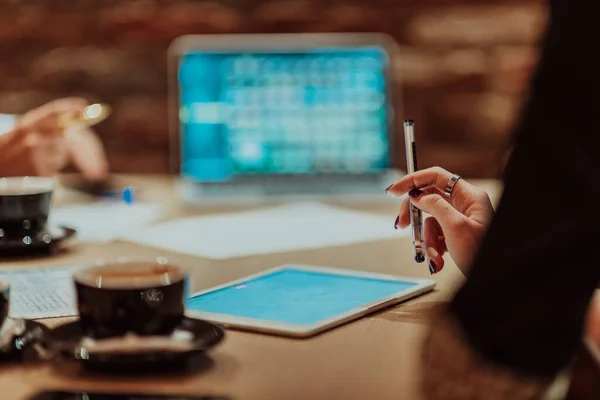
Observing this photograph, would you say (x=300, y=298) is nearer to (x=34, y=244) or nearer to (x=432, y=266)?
(x=432, y=266)

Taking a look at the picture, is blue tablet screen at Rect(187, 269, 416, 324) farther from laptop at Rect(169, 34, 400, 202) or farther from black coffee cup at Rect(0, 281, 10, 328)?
laptop at Rect(169, 34, 400, 202)

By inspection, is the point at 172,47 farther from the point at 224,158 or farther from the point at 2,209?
the point at 2,209

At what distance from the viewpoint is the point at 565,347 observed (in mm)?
580

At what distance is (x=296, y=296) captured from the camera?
959mm

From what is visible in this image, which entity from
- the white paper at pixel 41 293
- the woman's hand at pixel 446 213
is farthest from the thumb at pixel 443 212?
the white paper at pixel 41 293

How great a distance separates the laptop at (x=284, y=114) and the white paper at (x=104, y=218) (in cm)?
30

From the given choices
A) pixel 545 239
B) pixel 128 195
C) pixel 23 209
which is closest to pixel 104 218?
pixel 128 195

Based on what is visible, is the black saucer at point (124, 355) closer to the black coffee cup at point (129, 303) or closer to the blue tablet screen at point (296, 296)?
the black coffee cup at point (129, 303)

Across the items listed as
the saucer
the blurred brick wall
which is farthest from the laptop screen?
the saucer

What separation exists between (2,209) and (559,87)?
35.0 inches

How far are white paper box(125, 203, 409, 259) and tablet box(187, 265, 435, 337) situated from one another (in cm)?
Result: 18

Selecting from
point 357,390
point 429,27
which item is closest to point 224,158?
point 429,27

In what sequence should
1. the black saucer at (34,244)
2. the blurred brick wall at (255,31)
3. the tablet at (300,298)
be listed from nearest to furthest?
the tablet at (300,298) → the black saucer at (34,244) → the blurred brick wall at (255,31)

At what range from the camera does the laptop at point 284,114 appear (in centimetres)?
199
